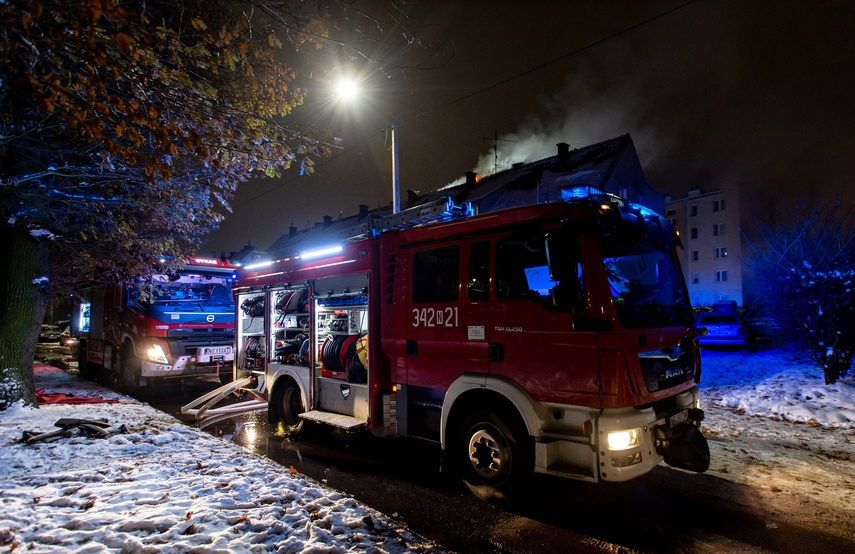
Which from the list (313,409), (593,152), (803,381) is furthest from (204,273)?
(593,152)

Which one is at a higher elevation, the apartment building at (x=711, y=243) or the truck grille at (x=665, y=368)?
the apartment building at (x=711, y=243)

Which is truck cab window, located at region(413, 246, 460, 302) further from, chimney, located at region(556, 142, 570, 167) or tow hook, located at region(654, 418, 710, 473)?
chimney, located at region(556, 142, 570, 167)

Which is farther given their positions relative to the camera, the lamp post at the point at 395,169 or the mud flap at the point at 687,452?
the lamp post at the point at 395,169

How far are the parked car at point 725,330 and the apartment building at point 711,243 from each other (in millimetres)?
25013

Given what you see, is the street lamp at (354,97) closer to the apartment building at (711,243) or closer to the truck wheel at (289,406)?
the truck wheel at (289,406)

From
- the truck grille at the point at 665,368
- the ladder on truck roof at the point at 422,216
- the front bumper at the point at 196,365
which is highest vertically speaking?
the ladder on truck roof at the point at 422,216

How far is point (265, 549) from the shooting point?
3326 mm

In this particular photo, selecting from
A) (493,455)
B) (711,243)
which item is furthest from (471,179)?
(711,243)

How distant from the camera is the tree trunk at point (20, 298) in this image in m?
7.51

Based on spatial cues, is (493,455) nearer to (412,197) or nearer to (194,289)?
(194,289)

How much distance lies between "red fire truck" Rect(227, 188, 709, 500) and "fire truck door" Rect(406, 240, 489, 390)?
0.02 m

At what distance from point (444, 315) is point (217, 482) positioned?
2853mm

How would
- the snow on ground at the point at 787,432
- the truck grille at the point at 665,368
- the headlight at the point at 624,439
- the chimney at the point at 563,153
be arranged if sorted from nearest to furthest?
the headlight at the point at 624,439
the truck grille at the point at 665,368
the snow on ground at the point at 787,432
the chimney at the point at 563,153

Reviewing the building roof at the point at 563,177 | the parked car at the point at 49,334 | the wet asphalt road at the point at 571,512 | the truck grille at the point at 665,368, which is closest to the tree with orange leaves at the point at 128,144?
the wet asphalt road at the point at 571,512
